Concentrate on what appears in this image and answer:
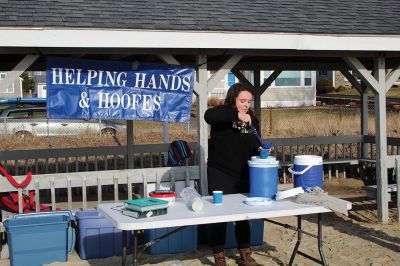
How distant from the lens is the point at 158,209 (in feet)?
15.4

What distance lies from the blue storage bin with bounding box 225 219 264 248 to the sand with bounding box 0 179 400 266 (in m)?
0.09

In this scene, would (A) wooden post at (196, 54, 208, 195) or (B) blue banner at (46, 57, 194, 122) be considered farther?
(A) wooden post at (196, 54, 208, 195)

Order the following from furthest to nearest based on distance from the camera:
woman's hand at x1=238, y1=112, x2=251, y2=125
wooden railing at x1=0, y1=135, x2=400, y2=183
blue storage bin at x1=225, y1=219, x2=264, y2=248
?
wooden railing at x1=0, y1=135, x2=400, y2=183
blue storage bin at x1=225, y1=219, x2=264, y2=248
woman's hand at x1=238, y1=112, x2=251, y2=125

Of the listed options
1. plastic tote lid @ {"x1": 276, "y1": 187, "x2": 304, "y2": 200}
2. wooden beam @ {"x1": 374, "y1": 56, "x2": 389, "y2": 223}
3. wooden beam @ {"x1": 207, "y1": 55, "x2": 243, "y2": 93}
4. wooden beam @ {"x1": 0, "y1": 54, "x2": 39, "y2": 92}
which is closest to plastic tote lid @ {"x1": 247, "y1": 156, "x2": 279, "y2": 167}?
plastic tote lid @ {"x1": 276, "y1": 187, "x2": 304, "y2": 200}

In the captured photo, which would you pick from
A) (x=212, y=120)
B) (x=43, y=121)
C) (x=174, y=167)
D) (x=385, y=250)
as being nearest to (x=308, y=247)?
(x=385, y=250)

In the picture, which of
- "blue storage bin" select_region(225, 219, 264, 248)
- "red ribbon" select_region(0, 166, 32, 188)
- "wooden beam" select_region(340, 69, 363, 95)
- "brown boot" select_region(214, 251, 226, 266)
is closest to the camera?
"brown boot" select_region(214, 251, 226, 266)

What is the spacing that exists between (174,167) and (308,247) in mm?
1871

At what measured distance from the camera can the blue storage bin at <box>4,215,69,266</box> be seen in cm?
618

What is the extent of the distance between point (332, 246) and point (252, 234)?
3.18 feet

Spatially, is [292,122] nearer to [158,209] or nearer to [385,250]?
[385,250]

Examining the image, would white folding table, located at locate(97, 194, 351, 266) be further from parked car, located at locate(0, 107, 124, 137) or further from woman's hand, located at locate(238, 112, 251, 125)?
parked car, located at locate(0, 107, 124, 137)

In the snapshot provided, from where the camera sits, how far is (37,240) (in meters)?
6.28

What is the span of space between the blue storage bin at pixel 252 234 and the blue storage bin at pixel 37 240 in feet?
6.08

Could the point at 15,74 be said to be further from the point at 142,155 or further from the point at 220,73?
the point at 142,155
